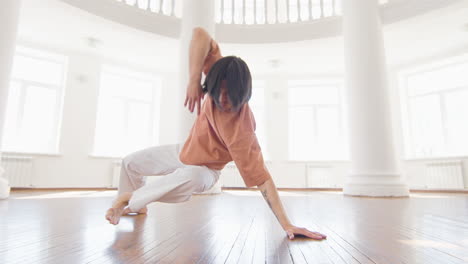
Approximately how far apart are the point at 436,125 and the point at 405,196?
3.46 metres

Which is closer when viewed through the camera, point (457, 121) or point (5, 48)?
point (5, 48)

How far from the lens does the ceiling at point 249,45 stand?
4.80 m

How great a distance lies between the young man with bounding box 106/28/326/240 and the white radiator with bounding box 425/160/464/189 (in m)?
6.00

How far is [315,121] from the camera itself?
7.53m

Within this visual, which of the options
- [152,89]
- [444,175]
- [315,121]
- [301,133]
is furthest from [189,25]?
[444,175]

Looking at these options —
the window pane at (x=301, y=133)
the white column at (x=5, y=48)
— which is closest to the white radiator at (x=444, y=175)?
the window pane at (x=301, y=133)

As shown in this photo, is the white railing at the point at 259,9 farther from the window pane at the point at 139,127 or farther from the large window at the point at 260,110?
the window pane at the point at 139,127

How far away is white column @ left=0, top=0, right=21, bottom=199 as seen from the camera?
3021 mm

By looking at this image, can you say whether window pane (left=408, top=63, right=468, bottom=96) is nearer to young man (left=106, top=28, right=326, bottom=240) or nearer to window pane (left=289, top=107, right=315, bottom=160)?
window pane (left=289, top=107, right=315, bottom=160)

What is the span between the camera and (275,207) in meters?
1.22

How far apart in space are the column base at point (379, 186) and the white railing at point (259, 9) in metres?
3.31

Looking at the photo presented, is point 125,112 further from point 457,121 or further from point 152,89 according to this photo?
point 457,121

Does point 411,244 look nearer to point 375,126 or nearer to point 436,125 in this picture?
point 375,126

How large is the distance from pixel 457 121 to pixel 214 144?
22.4 feet
